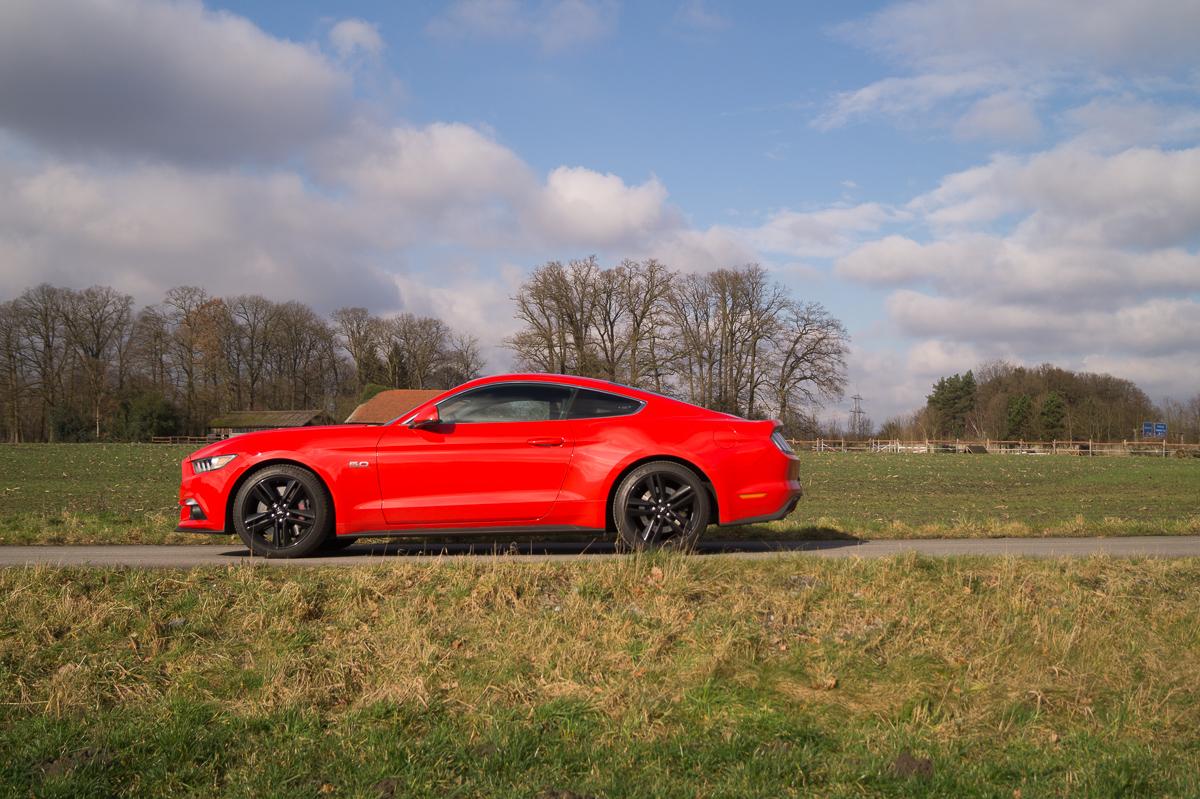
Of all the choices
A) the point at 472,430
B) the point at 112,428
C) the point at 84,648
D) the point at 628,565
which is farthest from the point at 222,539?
the point at 112,428

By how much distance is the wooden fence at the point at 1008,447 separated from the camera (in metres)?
78.5

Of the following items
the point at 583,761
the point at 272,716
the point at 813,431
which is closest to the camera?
the point at 583,761

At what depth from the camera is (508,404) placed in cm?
742

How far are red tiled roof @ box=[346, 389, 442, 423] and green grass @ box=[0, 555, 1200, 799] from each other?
231ft

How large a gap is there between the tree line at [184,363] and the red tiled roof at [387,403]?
209 inches

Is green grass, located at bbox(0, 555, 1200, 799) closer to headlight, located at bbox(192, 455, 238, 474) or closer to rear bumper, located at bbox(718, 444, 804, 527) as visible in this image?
rear bumper, located at bbox(718, 444, 804, 527)

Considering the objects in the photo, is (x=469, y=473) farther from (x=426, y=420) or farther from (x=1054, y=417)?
(x=1054, y=417)

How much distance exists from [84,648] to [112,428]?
8310 centimetres

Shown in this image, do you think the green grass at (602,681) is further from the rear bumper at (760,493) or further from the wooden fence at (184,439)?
the wooden fence at (184,439)

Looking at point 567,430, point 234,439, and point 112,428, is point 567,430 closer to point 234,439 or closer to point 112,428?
point 234,439

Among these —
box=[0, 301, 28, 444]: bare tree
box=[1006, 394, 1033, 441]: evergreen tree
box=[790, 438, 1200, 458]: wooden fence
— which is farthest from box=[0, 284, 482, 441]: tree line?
box=[1006, 394, 1033, 441]: evergreen tree

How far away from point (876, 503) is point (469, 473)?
1490cm

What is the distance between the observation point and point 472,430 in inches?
285

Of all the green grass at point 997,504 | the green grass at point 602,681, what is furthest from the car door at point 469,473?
the green grass at point 997,504
